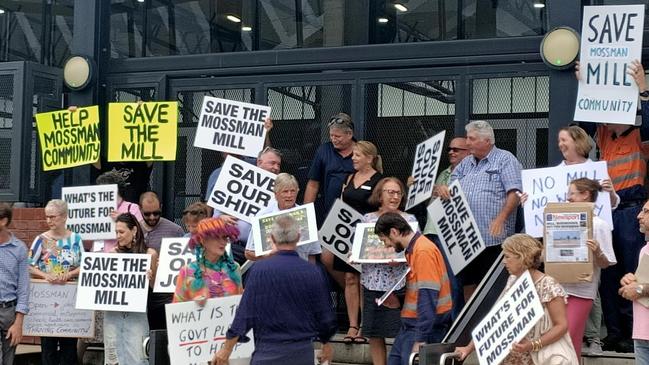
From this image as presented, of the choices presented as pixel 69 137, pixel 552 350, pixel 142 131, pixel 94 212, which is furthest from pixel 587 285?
pixel 69 137

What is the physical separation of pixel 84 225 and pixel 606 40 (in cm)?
525

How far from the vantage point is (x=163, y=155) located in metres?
12.5

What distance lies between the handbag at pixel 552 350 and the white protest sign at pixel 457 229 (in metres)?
1.98

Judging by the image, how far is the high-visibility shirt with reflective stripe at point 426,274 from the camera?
9.15 metres

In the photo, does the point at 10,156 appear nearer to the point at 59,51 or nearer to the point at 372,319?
the point at 59,51

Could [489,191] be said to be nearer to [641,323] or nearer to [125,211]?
[641,323]

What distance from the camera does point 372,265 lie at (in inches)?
398

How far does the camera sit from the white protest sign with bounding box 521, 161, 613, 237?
9641 mm

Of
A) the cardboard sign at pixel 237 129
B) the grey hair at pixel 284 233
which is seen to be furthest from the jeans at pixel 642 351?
the cardboard sign at pixel 237 129

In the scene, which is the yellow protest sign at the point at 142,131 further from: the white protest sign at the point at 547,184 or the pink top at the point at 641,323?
the pink top at the point at 641,323

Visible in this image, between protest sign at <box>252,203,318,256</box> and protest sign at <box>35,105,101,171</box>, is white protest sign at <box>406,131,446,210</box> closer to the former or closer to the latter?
protest sign at <box>252,203,318,256</box>

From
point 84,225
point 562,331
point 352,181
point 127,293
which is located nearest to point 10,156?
point 84,225

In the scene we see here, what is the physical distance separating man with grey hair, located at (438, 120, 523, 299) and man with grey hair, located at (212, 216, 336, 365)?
251 cm

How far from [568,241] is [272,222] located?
2631 mm
